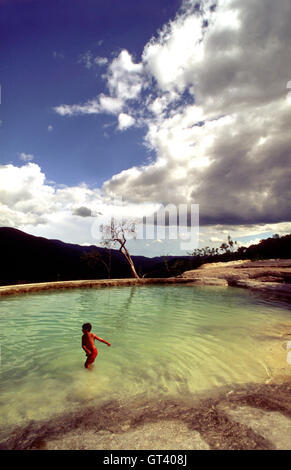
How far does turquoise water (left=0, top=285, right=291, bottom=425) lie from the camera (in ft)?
9.59

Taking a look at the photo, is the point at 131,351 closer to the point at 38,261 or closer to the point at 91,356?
the point at 91,356

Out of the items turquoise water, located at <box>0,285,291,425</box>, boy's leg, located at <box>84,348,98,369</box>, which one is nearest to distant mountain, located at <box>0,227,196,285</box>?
turquoise water, located at <box>0,285,291,425</box>

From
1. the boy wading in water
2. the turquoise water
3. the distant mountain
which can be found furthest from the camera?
the distant mountain

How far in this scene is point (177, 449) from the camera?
1.86m

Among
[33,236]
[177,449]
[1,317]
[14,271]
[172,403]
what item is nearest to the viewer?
[177,449]

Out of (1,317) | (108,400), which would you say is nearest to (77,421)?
(108,400)

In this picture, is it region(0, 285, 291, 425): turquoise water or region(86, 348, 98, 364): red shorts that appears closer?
region(0, 285, 291, 425): turquoise water

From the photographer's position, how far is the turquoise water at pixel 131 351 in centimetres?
292

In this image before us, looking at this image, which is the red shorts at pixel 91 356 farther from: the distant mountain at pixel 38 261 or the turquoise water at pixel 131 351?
the distant mountain at pixel 38 261

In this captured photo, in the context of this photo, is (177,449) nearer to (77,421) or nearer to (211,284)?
(77,421)

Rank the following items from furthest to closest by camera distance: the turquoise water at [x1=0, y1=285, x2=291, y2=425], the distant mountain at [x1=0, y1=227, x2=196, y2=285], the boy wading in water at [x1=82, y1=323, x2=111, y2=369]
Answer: the distant mountain at [x1=0, y1=227, x2=196, y2=285] < the boy wading in water at [x1=82, y1=323, x2=111, y2=369] < the turquoise water at [x1=0, y1=285, x2=291, y2=425]

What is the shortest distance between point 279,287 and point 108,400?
1044 centimetres

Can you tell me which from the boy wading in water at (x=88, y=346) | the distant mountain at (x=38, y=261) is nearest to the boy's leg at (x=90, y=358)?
the boy wading in water at (x=88, y=346)

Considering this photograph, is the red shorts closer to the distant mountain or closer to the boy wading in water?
the boy wading in water
